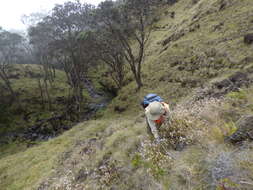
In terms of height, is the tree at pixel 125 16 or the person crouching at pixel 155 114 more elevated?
the tree at pixel 125 16

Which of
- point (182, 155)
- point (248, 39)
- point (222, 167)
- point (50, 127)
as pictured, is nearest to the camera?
point (222, 167)

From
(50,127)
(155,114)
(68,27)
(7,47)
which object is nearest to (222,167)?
(155,114)

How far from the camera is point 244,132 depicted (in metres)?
2.44

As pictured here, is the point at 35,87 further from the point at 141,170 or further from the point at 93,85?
the point at 141,170

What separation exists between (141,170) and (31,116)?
19481mm

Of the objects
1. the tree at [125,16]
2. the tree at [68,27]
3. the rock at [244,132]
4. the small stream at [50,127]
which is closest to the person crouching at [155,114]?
the rock at [244,132]

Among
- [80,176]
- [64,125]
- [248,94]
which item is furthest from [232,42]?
[64,125]

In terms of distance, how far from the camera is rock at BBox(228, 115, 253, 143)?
241cm

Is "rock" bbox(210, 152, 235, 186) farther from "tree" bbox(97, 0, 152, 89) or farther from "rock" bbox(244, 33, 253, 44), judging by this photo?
"tree" bbox(97, 0, 152, 89)

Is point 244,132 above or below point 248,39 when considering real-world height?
below

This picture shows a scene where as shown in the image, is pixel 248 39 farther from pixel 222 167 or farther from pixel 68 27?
pixel 68 27

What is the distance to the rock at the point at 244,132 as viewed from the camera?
94.8 inches

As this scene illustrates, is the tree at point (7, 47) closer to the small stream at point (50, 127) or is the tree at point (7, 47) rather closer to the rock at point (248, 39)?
the small stream at point (50, 127)

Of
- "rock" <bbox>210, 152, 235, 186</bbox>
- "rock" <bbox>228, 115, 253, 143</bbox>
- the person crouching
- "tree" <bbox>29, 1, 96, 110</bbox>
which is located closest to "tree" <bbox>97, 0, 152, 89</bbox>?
"tree" <bbox>29, 1, 96, 110</bbox>
